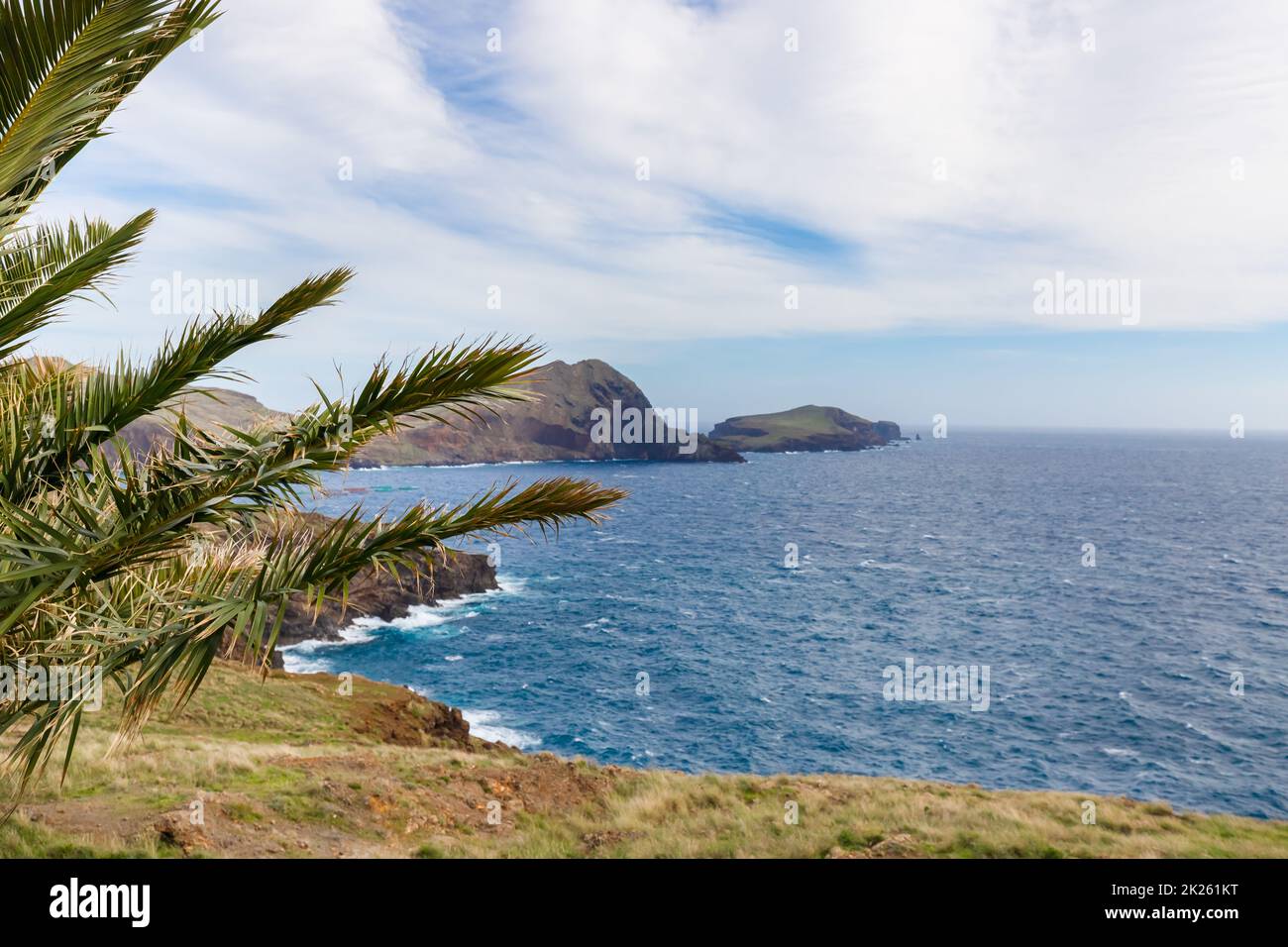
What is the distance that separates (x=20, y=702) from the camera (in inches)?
222

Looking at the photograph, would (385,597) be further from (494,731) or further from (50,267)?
(50,267)

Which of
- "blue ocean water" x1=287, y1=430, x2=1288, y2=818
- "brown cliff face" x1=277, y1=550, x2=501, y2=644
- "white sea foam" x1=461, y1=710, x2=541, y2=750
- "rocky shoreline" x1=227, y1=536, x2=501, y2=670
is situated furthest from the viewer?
"brown cliff face" x1=277, y1=550, x2=501, y2=644

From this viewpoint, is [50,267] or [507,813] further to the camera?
[507,813]

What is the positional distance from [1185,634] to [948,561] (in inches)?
1097

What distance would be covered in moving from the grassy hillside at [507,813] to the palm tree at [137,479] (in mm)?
6885

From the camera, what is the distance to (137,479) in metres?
5.70

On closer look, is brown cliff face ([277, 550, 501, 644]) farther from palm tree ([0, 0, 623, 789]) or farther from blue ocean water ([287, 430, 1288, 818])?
palm tree ([0, 0, 623, 789])

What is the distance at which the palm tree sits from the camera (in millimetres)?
5102

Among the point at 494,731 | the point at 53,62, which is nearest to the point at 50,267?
the point at 53,62

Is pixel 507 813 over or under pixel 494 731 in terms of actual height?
over

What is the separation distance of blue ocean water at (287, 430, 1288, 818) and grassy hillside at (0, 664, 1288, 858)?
618cm

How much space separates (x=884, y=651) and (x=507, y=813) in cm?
4393

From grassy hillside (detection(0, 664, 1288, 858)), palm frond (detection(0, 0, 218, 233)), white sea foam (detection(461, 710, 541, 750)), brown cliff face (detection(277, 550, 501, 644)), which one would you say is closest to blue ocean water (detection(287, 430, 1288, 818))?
white sea foam (detection(461, 710, 541, 750))
